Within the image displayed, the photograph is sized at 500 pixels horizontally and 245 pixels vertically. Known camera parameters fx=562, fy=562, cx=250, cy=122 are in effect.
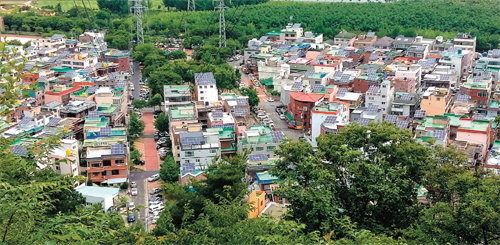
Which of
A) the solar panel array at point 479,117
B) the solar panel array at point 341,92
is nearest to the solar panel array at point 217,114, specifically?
the solar panel array at point 341,92

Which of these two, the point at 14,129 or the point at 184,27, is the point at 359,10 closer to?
the point at 184,27

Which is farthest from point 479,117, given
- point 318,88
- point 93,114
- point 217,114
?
point 93,114

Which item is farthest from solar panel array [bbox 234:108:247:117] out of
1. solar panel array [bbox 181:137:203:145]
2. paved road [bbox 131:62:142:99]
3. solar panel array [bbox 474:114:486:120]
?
solar panel array [bbox 474:114:486:120]

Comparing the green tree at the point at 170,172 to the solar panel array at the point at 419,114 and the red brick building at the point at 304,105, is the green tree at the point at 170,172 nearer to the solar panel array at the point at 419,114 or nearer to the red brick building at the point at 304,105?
the red brick building at the point at 304,105

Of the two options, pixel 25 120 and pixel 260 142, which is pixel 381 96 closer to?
pixel 260 142

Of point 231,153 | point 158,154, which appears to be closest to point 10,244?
point 231,153
